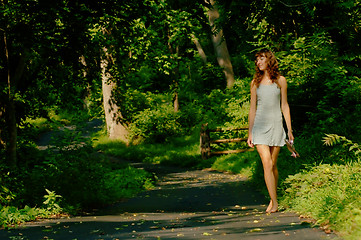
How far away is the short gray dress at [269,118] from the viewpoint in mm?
6754

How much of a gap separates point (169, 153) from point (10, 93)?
520 inches

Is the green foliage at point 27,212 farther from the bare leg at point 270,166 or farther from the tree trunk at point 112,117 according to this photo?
the tree trunk at point 112,117

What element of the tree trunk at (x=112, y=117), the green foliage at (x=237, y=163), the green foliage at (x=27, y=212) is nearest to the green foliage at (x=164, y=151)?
the tree trunk at (x=112, y=117)

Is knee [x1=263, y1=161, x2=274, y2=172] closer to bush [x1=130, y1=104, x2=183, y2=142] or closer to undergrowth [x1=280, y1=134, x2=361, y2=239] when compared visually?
undergrowth [x1=280, y1=134, x2=361, y2=239]

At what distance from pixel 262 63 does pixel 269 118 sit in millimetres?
795

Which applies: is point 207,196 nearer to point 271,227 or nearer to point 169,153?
point 271,227

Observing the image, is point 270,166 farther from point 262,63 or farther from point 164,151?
point 164,151

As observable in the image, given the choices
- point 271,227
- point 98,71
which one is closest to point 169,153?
point 98,71

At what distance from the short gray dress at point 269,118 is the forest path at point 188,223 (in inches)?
42.1

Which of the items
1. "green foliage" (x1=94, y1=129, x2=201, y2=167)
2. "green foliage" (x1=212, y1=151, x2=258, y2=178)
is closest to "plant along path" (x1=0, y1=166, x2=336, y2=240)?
"green foliage" (x1=212, y1=151, x2=258, y2=178)

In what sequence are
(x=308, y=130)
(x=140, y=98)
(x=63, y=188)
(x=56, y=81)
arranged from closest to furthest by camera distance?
(x=63, y=188) → (x=308, y=130) → (x=56, y=81) → (x=140, y=98)

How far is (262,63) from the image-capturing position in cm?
679

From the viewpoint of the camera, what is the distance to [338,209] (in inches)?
205

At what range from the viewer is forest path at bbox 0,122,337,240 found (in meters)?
5.36
